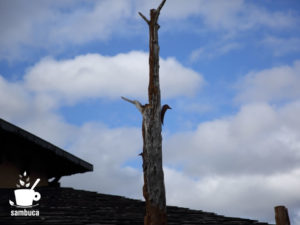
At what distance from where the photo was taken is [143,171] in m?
7.54

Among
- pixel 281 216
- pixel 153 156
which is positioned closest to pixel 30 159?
pixel 153 156

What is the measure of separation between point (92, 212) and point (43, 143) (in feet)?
13.7

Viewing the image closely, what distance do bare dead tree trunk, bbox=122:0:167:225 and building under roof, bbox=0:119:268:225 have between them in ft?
3.15

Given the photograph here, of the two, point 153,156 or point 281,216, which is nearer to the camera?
point 153,156

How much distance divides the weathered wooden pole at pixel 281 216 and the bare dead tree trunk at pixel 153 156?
1930mm

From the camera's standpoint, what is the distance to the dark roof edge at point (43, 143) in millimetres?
11320

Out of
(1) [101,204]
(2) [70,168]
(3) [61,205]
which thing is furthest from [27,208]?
(2) [70,168]

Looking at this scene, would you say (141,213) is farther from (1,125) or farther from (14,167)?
(14,167)

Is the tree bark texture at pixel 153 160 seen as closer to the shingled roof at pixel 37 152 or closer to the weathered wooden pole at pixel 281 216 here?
the weathered wooden pole at pixel 281 216

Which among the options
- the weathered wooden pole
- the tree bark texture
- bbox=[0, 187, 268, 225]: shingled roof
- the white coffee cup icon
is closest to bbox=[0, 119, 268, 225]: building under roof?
bbox=[0, 187, 268, 225]: shingled roof

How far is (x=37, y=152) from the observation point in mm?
13422

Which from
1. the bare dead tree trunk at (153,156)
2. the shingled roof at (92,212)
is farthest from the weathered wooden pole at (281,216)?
the bare dead tree trunk at (153,156)

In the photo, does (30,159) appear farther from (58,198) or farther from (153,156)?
(153,156)

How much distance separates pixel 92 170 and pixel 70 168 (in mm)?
693
